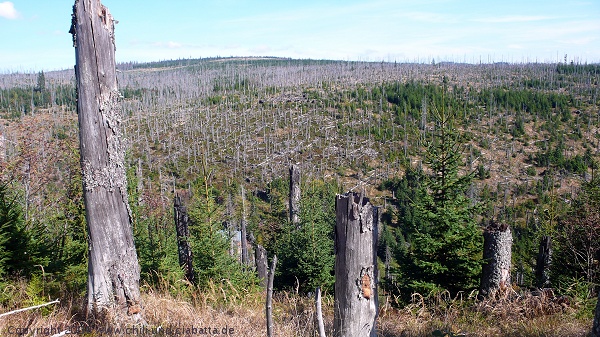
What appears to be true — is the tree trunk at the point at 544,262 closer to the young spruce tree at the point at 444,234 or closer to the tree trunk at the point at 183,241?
the young spruce tree at the point at 444,234

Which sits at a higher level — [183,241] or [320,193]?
[183,241]

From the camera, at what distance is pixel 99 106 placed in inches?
165

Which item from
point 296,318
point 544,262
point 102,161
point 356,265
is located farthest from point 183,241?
point 544,262

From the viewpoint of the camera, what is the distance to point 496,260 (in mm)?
6676

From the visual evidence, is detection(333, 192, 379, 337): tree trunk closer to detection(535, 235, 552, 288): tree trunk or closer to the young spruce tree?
the young spruce tree

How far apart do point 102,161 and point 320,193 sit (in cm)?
2207

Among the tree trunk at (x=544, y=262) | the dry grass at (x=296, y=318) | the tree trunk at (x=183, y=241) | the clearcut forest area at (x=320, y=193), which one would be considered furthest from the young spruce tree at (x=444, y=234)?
the tree trunk at (x=183, y=241)

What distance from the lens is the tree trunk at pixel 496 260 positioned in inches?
260

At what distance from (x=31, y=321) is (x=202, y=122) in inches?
3622

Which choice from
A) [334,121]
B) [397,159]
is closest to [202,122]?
[334,121]

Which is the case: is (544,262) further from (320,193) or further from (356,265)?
(320,193)

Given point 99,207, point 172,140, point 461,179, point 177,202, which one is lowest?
point 172,140

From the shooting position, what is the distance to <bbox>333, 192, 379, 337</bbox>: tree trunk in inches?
137

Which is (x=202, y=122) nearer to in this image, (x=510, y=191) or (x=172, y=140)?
(x=172, y=140)
